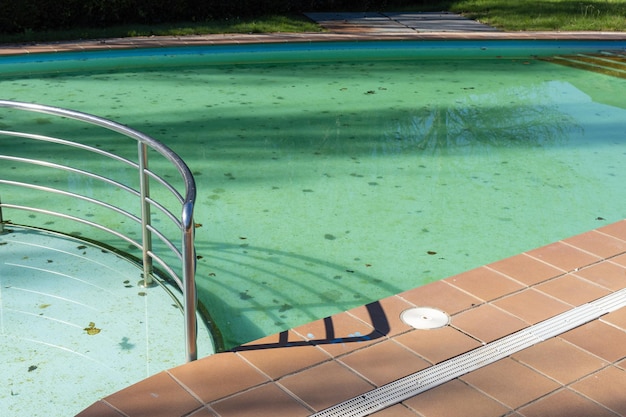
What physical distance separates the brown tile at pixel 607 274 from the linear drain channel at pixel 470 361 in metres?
0.09

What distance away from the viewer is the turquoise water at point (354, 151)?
456 centimetres

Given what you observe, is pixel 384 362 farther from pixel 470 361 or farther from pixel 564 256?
pixel 564 256

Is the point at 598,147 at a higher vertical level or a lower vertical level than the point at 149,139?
lower

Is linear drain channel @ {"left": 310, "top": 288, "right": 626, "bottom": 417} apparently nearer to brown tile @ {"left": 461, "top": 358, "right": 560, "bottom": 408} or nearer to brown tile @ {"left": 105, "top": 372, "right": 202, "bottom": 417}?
brown tile @ {"left": 461, "top": 358, "right": 560, "bottom": 408}

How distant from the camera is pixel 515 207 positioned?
18.1ft

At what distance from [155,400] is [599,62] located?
9142mm

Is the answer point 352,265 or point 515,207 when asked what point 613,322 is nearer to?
point 352,265

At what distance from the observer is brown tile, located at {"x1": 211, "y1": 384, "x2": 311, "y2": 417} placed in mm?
2750

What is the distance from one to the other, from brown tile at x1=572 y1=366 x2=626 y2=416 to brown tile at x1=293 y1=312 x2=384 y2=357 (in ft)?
2.68

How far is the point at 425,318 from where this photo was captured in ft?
11.3

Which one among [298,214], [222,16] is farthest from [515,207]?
[222,16]

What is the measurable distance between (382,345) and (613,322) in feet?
3.50

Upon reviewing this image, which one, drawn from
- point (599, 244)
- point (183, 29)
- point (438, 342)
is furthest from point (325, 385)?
point (183, 29)

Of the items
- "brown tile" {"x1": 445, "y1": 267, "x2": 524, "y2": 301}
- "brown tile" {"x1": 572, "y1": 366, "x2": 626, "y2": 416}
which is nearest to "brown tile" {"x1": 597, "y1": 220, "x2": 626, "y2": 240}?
"brown tile" {"x1": 445, "y1": 267, "x2": 524, "y2": 301}
